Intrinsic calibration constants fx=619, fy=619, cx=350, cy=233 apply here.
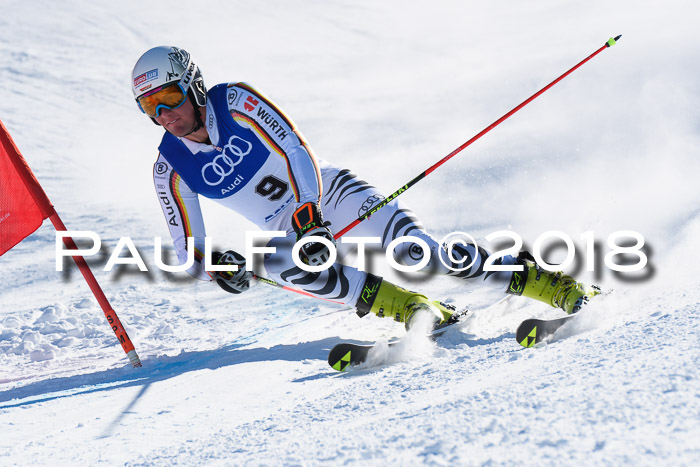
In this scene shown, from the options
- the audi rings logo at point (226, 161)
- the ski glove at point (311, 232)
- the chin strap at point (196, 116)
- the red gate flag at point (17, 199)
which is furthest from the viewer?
the red gate flag at point (17, 199)

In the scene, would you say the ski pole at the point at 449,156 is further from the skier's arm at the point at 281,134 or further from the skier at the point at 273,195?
the skier's arm at the point at 281,134

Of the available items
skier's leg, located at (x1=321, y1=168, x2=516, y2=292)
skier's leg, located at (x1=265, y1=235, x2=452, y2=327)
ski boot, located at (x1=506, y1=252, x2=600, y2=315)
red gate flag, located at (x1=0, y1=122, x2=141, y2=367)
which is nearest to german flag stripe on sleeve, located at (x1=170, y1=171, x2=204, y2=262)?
skier's leg, located at (x1=265, y1=235, x2=452, y2=327)

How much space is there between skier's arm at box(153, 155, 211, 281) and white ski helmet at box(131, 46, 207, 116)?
1.77 ft

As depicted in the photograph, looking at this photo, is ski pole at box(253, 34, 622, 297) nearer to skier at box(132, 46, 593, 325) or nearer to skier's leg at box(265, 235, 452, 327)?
skier at box(132, 46, 593, 325)

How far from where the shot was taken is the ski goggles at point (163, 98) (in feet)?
11.4

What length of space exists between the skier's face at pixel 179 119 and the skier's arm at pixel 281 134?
234mm

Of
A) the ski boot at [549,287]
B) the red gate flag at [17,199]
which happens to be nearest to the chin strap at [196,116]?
the red gate flag at [17,199]

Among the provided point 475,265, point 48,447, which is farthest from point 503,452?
point 475,265

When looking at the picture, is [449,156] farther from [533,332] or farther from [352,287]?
[533,332]

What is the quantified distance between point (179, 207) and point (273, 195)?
23.5 inches

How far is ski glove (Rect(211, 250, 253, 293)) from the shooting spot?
3.69 metres

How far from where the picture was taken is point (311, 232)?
3.12 meters

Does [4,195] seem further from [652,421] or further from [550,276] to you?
[652,421]

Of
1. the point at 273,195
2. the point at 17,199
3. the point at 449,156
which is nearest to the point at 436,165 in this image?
the point at 449,156
